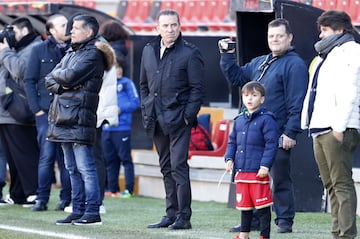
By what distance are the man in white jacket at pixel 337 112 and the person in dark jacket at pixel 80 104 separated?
98.3 inches

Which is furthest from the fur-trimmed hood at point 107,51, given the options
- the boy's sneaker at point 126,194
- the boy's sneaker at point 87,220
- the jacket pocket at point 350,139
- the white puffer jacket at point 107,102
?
the boy's sneaker at point 126,194

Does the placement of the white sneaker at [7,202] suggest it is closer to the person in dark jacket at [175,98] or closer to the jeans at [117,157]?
the jeans at [117,157]

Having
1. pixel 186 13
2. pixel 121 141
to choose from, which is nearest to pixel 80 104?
pixel 121 141

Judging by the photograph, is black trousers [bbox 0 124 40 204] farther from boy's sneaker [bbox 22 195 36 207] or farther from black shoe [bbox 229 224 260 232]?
black shoe [bbox 229 224 260 232]

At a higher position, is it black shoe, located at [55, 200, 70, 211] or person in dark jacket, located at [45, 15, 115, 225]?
person in dark jacket, located at [45, 15, 115, 225]

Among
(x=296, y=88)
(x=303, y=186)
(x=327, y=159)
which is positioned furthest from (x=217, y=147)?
(x=327, y=159)

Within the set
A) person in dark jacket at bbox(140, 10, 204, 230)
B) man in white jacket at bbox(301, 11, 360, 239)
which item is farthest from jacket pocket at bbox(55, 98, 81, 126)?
man in white jacket at bbox(301, 11, 360, 239)

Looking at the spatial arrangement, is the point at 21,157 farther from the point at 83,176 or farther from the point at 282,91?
the point at 282,91

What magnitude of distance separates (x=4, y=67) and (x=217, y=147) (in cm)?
324

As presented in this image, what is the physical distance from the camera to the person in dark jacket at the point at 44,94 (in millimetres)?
11703

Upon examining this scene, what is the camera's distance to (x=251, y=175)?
344 inches

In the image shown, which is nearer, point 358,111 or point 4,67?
point 358,111

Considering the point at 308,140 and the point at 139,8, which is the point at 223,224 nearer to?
the point at 308,140

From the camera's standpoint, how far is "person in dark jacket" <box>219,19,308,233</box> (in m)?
9.41
